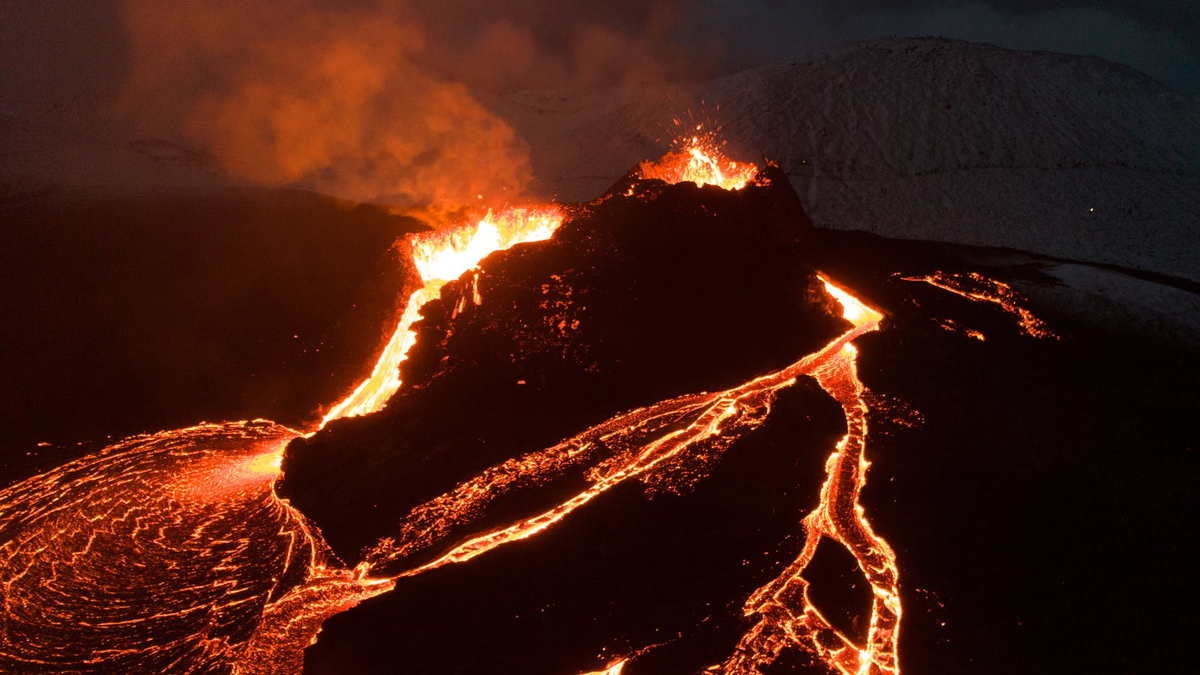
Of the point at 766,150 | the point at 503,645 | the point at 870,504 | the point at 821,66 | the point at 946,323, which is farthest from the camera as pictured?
the point at 821,66

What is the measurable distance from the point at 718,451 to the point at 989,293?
6121mm

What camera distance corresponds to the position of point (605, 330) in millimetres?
5973

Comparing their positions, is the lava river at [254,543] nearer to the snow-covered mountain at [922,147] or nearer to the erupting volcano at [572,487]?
the erupting volcano at [572,487]

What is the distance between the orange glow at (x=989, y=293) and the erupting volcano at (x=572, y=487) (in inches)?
14.1

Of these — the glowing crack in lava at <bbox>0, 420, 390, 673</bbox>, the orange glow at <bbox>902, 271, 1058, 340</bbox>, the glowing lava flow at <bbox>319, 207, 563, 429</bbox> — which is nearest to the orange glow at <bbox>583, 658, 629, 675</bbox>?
the glowing crack in lava at <bbox>0, 420, 390, 673</bbox>

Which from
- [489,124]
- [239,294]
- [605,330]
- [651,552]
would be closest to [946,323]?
[605,330]

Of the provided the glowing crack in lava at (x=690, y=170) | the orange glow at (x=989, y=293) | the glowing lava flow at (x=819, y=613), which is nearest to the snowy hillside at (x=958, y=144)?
the orange glow at (x=989, y=293)

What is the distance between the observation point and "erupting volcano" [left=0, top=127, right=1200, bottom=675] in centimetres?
372

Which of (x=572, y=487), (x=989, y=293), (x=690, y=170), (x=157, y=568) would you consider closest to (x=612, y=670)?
(x=572, y=487)

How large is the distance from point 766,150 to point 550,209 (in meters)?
13.8

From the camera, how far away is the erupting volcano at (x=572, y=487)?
372cm

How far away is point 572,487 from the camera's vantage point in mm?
4715

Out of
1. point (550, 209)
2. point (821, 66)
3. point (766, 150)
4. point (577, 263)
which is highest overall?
point (821, 66)

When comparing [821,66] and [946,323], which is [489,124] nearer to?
[821,66]
